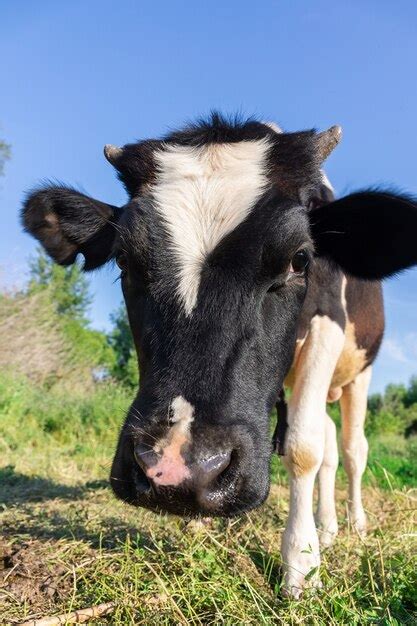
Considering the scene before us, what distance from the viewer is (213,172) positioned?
344 centimetres

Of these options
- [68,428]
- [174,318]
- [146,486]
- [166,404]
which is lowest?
[68,428]

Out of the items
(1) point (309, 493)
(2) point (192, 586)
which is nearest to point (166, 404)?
(2) point (192, 586)

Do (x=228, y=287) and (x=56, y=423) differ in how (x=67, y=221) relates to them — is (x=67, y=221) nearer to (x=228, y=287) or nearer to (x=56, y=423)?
(x=228, y=287)

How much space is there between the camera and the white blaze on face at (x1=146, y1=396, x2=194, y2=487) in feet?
7.68

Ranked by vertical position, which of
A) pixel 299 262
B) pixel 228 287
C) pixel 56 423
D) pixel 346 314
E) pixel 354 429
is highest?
pixel 346 314

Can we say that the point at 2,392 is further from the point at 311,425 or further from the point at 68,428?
the point at 311,425

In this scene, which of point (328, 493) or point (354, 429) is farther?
point (354, 429)

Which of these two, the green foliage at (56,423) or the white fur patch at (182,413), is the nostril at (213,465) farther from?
the green foliage at (56,423)

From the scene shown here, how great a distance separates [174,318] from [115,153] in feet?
5.07

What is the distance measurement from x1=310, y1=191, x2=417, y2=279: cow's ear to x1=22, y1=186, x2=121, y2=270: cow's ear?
1323 millimetres

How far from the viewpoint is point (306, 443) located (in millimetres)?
3914

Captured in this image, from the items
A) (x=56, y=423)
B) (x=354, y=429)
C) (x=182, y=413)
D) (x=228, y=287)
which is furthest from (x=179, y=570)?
(x=56, y=423)

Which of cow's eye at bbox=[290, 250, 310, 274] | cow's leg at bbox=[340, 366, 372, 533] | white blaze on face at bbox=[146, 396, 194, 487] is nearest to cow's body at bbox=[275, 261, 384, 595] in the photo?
cow's leg at bbox=[340, 366, 372, 533]

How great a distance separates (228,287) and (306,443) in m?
1.47
